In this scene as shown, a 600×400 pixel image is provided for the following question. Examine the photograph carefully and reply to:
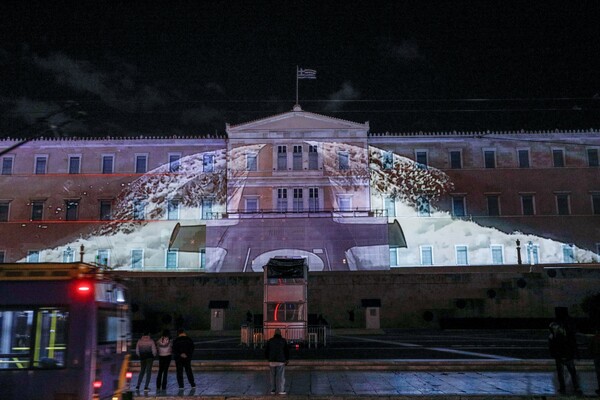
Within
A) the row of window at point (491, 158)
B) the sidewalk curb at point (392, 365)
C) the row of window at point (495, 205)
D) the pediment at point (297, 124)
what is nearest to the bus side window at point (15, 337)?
the sidewalk curb at point (392, 365)

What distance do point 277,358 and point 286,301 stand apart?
36.1ft

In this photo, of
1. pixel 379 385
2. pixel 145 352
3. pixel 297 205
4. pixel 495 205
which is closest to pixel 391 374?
pixel 379 385

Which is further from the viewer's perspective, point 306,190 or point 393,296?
point 306,190

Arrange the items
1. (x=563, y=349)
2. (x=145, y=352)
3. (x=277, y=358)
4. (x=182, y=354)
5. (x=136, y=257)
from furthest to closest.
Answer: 1. (x=136, y=257)
2. (x=182, y=354)
3. (x=145, y=352)
4. (x=563, y=349)
5. (x=277, y=358)

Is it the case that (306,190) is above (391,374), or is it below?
above

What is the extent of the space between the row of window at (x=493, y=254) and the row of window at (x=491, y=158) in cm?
704

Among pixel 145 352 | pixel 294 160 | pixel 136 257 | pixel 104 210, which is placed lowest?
pixel 145 352

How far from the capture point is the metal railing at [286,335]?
22.6 m

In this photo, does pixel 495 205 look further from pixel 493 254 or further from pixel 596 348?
pixel 596 348

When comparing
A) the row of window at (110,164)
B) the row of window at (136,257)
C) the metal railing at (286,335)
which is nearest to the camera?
the metal railing at (286,335)

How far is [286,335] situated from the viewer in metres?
22.6

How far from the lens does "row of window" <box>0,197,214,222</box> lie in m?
50.3

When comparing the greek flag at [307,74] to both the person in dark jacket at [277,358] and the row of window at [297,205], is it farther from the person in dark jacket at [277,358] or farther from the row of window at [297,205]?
the person in dark jacket at [277,358]

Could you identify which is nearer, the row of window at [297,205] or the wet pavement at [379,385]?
the wet pavement at [379,385]
